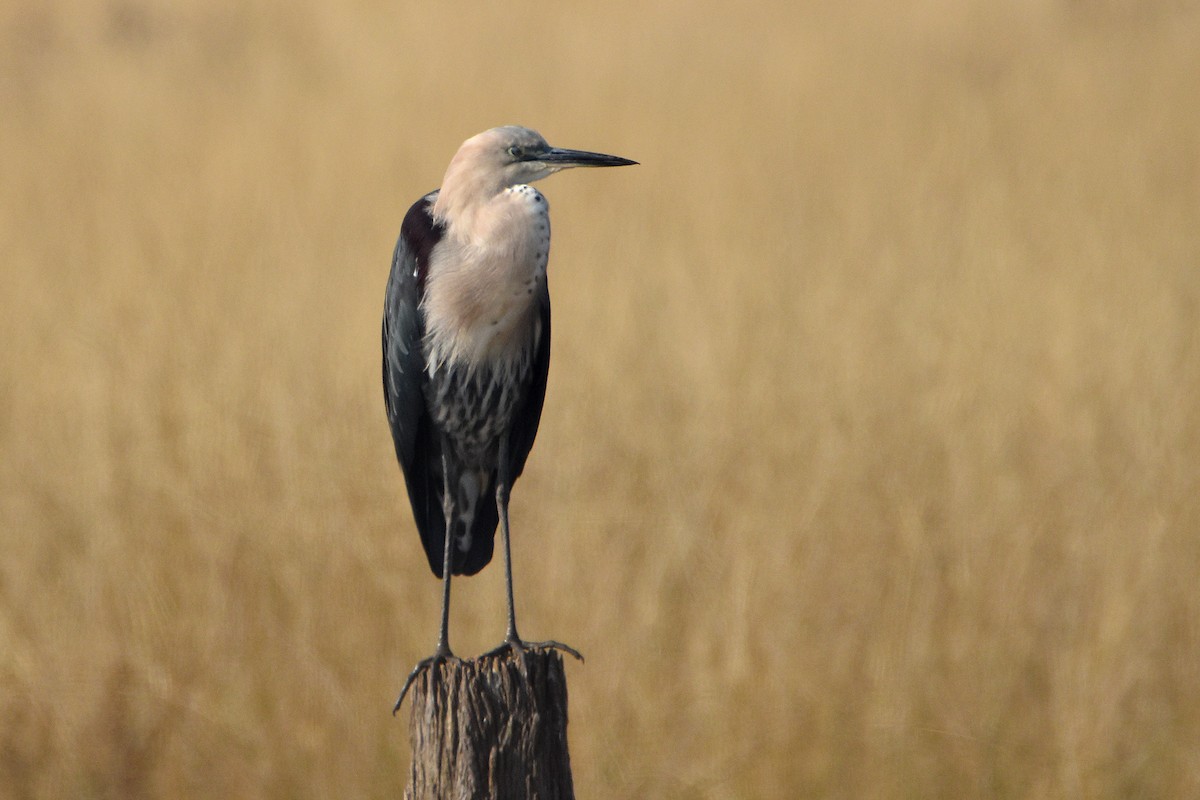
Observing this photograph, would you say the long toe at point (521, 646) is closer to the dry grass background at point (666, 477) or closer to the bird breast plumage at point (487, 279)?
the bird breast plumage at point (487, 279)

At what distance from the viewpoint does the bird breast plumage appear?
2.16 m

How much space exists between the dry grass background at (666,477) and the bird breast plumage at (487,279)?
1049mm

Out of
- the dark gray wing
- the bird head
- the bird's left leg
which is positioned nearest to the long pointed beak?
the bird head

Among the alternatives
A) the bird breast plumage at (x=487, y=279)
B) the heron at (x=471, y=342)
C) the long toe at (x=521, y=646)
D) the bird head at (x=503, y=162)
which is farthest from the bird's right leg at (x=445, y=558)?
the bird head at (x=503, y=162)

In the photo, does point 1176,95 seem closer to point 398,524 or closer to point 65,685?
point 398,524

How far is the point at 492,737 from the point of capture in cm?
189

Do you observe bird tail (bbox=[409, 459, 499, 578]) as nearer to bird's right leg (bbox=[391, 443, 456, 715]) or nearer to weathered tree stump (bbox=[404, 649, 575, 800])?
bird's right leg (bbox=[391, 443, 456, 715])

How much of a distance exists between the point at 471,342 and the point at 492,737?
2.40ft

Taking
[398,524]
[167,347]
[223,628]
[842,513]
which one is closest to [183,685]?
[223,628]

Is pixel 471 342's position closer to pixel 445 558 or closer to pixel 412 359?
pixel 412 359

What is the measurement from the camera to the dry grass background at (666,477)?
304cm

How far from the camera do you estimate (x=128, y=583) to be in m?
3.23

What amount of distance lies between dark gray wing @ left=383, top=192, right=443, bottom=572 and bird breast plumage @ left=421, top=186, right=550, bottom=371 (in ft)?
0.11

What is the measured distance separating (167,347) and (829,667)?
213cm
